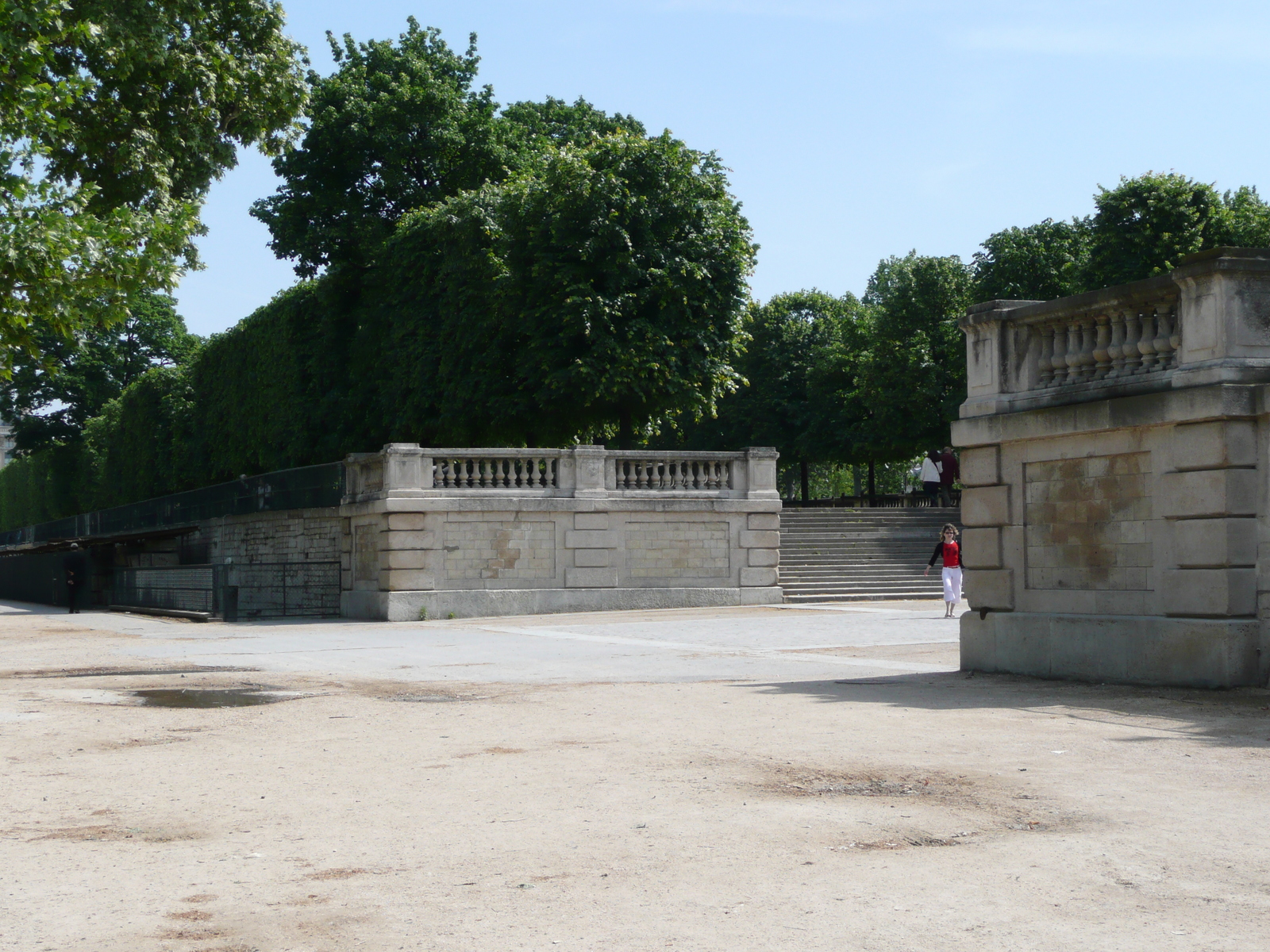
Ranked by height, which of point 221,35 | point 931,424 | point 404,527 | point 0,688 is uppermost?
point 221,35

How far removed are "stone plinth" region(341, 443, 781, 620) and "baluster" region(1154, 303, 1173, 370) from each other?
1585 cm

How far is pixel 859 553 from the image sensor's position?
30844mm

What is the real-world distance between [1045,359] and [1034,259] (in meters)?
38.2

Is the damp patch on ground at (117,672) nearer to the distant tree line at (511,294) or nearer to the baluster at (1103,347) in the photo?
the distant tree line at (511,294)

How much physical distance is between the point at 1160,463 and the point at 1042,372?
1.66 meters

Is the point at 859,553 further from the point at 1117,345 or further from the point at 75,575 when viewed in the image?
the point at 1117,345

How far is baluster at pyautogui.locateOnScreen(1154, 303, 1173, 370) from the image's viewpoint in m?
10.8

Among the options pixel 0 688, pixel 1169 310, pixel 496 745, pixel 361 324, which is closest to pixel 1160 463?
pixel 1169 310

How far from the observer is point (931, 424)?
5303cm

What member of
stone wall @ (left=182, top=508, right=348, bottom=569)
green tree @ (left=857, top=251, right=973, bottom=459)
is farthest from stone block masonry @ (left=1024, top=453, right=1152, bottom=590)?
green tree @ (left=857, top=251, right=973, bottom=459)

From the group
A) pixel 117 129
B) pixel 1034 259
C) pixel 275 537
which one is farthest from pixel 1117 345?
pixel 1034 259

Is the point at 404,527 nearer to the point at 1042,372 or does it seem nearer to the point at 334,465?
the point at 334,465

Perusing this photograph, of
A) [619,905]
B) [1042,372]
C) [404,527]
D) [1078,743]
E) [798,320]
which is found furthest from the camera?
[798,320]

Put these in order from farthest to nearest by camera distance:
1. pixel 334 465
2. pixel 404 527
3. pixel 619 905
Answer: pixel 334 465 < pixel 404 527 < pixel 619 905
